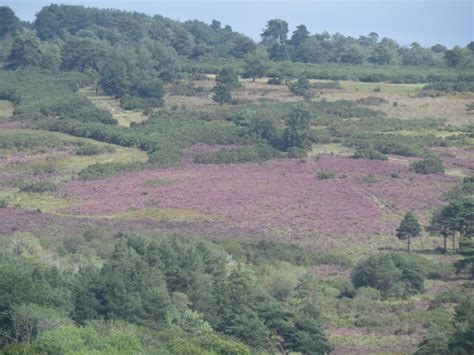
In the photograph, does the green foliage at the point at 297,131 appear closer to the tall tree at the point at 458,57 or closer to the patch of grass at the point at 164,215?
the patch of grass at the point at 164,215

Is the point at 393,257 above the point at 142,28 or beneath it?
beneath

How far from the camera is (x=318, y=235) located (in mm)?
51438

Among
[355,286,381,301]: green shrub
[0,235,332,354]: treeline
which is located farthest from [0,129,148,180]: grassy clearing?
[355,286,381,301]: green shrub

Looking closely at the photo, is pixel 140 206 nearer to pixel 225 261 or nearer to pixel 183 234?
pixel 183 234

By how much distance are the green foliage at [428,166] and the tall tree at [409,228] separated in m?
14.6

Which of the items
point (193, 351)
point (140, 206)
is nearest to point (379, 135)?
point (140, 206)

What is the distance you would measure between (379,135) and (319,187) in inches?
613

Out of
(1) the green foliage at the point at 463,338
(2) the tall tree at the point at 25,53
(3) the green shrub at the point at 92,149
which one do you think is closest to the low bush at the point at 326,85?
(2) the tall tree at the point at 25,53

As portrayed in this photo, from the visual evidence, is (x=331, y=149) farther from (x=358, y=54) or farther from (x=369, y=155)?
(x=358, y=54)

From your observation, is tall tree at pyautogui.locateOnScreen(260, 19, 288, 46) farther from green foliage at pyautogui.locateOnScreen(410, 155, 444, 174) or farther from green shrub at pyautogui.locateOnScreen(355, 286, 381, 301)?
green shrub at pyautogui.locateOnScreen(355, 286, 381, 301)

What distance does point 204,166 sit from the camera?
68.0 m

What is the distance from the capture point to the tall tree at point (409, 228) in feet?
164

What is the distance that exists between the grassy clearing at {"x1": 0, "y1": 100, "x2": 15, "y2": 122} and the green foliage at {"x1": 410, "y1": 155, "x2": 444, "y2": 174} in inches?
1301

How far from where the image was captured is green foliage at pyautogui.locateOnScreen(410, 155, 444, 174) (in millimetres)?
64562
